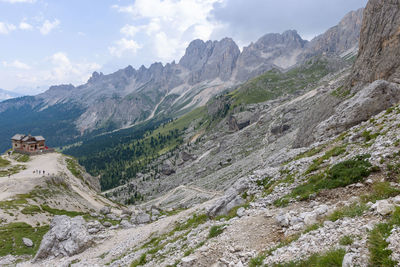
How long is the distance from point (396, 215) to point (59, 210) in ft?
206

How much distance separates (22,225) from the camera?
4356 cm

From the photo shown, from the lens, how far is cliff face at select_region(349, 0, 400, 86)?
43.9 meters

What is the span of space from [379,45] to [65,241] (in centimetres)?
6946

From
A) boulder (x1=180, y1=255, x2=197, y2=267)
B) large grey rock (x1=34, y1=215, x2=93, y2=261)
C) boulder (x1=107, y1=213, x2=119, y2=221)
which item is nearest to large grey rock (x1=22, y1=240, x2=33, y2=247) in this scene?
large grey rock (x1=34, y1=215, x2=93, y2=261)

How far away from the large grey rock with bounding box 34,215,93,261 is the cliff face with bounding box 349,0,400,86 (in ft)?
189

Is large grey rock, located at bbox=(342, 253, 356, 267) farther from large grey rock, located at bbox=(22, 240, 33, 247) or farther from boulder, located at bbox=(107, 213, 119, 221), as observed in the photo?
boulder, located at bbox=(107, 213, 119, 221)

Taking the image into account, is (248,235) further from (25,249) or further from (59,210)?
(59,210)

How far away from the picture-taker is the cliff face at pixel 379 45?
144ft

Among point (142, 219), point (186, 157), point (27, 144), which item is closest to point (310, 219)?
point (142, 219)

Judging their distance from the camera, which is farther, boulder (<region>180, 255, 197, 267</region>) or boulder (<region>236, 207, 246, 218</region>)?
boulder (<region>236, 207, 246, 218</region>)

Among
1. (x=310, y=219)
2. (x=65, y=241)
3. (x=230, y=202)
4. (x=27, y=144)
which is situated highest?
(x=27, y=144)

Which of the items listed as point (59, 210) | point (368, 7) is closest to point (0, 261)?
point (59, 210)

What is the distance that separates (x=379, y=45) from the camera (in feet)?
160

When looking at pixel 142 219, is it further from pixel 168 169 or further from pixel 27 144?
pixel 168 169
